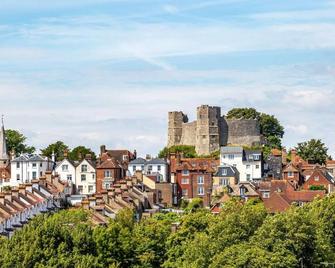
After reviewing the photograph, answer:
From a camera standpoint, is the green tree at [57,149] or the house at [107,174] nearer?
the house at [107,174]

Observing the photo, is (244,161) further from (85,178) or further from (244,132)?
(244,132)

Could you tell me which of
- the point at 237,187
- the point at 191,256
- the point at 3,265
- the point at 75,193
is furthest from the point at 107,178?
the point at 3,265

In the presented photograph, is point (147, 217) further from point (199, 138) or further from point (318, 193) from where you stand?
point (199, 138)

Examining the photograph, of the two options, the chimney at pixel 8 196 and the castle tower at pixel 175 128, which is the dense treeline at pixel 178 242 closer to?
the chimney at pixel 8 196

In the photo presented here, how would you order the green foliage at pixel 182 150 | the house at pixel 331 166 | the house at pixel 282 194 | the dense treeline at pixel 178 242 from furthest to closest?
the green foliage at pixel 182 150
the house at pixel 331 166
the house at pixel 282 194
the dense treeline at pixel 178 242

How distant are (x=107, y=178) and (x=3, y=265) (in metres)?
56.5

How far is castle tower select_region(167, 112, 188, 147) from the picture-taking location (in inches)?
6895

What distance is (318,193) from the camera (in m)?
124

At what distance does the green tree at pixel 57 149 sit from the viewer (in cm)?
15114

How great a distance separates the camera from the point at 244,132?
561 ft

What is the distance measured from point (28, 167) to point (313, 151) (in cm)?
3954

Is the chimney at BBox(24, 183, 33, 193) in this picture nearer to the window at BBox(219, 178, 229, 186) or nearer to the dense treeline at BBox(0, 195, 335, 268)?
the dense treeline at BBox(0, 195, 335, 268)

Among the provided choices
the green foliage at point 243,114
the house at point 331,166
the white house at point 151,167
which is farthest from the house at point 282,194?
the green foliage at point 243,114

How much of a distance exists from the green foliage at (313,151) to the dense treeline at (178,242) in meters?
56.4
